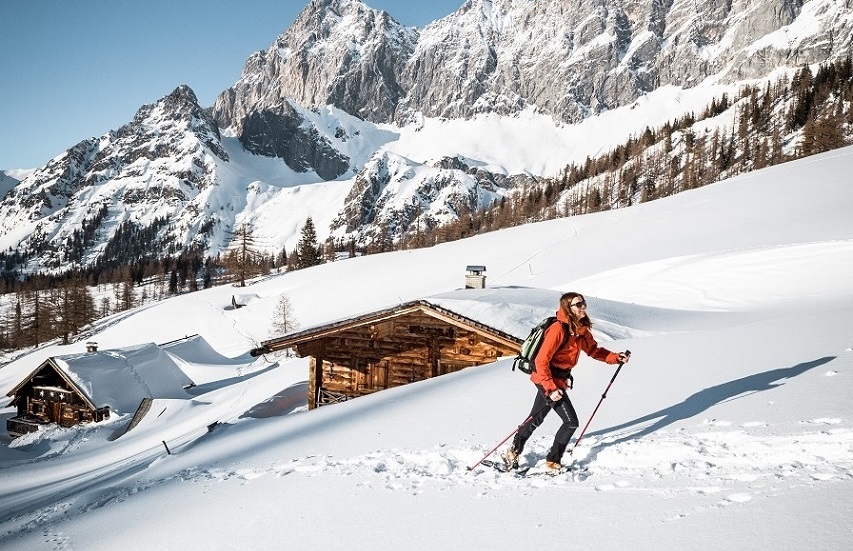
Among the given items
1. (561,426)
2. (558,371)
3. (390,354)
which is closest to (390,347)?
(390,354)

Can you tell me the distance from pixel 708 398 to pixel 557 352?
9.13 ft

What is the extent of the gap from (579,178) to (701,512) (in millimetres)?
142244

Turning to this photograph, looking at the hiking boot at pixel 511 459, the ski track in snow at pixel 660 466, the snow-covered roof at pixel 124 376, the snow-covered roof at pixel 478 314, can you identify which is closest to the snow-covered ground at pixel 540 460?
the ski track in snow at pixel 660 466

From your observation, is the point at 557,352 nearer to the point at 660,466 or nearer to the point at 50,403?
the point at 660,466

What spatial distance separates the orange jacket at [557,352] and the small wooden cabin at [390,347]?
733cm

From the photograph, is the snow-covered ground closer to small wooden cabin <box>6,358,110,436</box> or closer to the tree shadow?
the tree shadow

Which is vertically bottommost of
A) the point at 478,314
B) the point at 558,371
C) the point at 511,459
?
the point at 511,459

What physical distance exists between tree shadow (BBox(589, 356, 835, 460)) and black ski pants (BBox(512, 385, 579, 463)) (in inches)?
23.7

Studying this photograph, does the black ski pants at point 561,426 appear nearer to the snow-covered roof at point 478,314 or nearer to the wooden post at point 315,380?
the snow-covered roof at point 478,314

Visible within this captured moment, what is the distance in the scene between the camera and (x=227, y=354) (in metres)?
45.8

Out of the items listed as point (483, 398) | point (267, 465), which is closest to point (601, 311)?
point (483, 398)

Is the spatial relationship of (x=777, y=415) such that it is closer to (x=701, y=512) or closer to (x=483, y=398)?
(x=701, y=512)

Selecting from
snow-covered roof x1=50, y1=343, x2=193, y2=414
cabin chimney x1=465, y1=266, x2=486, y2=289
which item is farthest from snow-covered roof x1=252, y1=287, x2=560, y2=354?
snow-covered roof x1=50, y1=343, x2=193, y2=414

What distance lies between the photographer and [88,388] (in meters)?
29.1
